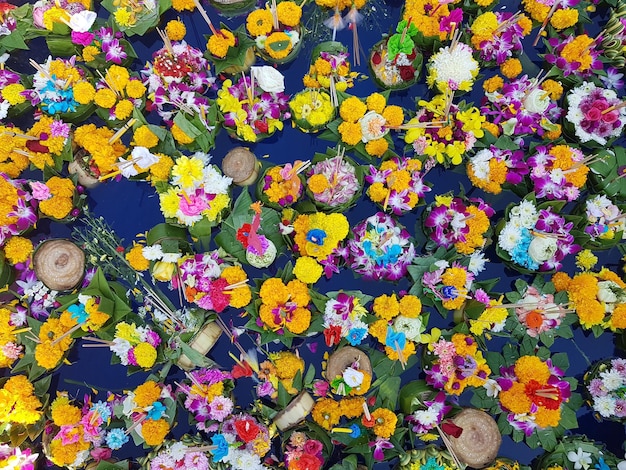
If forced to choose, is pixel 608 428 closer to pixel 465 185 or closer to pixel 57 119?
pixel 465 185

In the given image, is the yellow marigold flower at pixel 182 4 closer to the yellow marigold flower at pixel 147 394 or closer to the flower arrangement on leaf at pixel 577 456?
the yellow marigold flower at pixel 147 394

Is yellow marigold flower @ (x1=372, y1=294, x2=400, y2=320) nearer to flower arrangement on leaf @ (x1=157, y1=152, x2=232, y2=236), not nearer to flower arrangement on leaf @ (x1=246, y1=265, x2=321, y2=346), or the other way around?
flower arrangement on leaf @ (x1=246, y1=265, x2=321, y2=346)

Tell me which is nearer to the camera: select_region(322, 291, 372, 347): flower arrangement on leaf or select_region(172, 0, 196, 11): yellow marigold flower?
select_region(322, 291, 372, 347): flower arrangement on leaf

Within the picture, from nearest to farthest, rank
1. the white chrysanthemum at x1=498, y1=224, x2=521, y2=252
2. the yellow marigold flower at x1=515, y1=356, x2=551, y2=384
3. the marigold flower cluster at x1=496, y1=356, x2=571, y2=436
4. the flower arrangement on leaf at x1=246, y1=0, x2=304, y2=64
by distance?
the marigold flower cluster at x1=496, y1=356, x2=571, y2=436
the yellow marigold flower at x1=515, y1=356, x2=551, y2=384
the white chrysanthemum at x1=498, y1=224, x2=521, y2=252
the flower arrangement on leaf at x1=246, y1=0, x2=304, y2=64

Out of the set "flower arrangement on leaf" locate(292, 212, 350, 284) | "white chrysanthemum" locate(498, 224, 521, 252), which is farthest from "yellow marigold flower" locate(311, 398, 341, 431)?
"white chrysanthemum" locate(498, 224, 521, 252)

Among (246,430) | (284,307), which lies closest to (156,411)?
(246,430)

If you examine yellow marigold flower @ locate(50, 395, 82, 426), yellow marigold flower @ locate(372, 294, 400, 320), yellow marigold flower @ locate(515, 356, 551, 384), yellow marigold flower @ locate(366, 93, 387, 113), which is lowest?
yellow marigold flower @ locate(50, 395, 82, 426)
